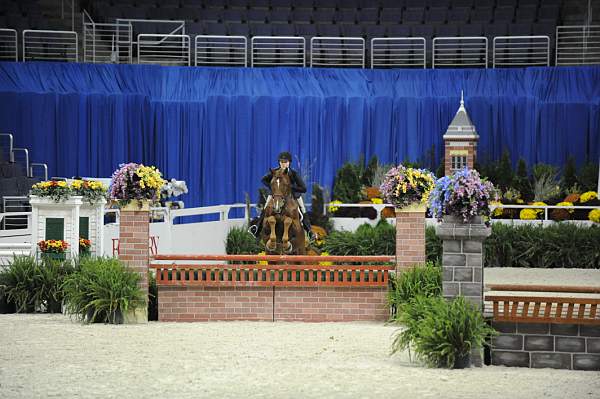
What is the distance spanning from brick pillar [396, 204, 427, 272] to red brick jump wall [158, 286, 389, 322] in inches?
18.1

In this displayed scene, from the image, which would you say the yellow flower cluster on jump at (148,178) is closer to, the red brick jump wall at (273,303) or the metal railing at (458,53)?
the red brick jump wall at (273,303)

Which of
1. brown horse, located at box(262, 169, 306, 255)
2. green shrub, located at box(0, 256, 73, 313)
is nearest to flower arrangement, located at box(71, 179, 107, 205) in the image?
green shrub, located at box(0, 256, 73, 313)

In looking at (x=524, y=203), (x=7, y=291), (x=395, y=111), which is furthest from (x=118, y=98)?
(x=7, y=291)

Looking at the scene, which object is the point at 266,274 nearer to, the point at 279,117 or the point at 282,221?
→ the point at 282,221

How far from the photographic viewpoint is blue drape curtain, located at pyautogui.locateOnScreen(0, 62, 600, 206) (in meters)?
26.6

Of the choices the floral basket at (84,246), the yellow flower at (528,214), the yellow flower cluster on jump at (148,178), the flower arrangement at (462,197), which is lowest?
the floral basket at (84,246)

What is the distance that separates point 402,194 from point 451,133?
12038mm

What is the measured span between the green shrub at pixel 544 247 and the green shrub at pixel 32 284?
9.29 meters

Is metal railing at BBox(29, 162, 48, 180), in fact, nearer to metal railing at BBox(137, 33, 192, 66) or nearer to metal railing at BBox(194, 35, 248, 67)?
metal railing at BBox(137, 33, 192, 66)

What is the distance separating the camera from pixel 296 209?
16359 millimetres

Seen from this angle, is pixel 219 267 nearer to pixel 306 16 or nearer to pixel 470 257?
pixel 470 257

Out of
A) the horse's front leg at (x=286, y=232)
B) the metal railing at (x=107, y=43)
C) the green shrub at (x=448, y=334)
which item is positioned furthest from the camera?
the metal railing at (x=107, y=43)

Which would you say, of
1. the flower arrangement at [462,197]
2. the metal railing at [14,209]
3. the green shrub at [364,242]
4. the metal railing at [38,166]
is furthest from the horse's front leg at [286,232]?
the metal railing at [38,166]

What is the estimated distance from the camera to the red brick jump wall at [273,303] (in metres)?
13.7
